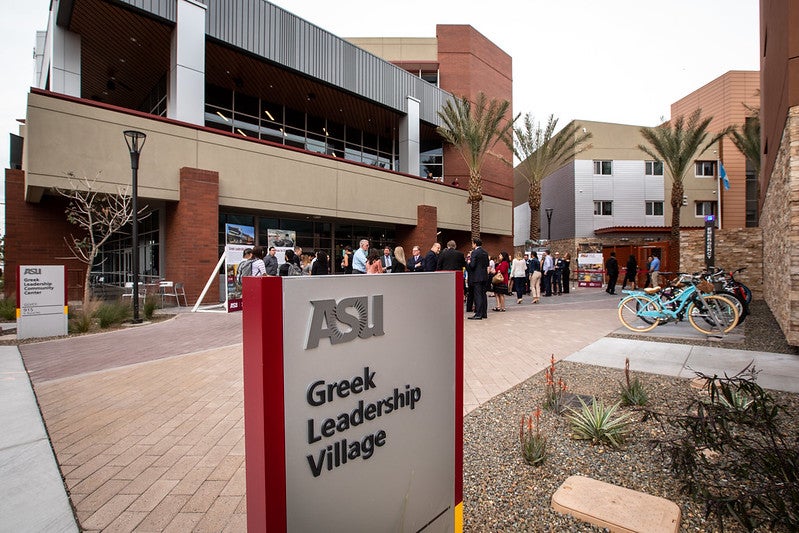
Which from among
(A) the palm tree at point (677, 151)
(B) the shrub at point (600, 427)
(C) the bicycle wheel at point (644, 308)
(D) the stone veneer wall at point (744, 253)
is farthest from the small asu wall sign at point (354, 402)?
(A) the palm tree at point (677, 151)

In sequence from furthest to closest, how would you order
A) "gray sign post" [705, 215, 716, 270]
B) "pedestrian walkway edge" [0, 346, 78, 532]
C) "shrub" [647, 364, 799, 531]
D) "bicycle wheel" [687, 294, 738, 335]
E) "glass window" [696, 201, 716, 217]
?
"glass window" [696, 201, 716, 217] → "gray sign post" [705, 215, 716, 270] → "bicycle wheel" [687, 294, 738, 335] → "pedestrian walkway edge" [0, 346, 78, 532] → "shrub" [647, 364, 799, 531]

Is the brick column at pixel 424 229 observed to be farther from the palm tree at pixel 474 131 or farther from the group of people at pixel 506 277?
the group of people at pixel 506 277

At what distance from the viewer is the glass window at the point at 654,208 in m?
36.7

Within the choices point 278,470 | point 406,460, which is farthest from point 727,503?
point 278,470

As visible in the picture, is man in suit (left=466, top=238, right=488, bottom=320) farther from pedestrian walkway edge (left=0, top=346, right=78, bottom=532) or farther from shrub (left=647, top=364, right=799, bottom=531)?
pedestrian walkway edge (left=0, top=346, right=78, bottom=532)

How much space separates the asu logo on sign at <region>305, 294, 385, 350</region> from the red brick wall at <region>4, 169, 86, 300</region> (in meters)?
18.4

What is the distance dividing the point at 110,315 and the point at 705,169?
45635 mm

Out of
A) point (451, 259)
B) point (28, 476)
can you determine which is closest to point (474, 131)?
point (451, 259)

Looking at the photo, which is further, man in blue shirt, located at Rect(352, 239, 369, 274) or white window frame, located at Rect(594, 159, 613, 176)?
white window frame, located at Rect(594, 159, 613, 176)

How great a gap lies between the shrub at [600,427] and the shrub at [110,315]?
10.4m

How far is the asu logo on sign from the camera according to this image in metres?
1.50

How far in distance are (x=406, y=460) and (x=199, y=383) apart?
14.1 ft

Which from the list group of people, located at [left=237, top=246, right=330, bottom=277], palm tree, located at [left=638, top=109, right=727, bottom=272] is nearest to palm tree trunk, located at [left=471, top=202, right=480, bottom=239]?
palm tree, located at [left=638, top=109, right=727, bottom=272]

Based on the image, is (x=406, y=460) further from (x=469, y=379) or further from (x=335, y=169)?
(x=335, y=169)
